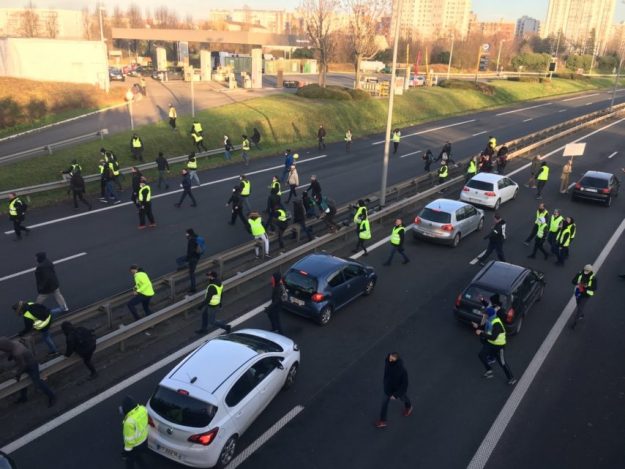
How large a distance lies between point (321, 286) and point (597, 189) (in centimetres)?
1704

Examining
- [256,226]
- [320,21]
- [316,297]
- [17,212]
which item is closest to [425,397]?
[316,297]

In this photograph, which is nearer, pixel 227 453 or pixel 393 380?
pixel 227 453

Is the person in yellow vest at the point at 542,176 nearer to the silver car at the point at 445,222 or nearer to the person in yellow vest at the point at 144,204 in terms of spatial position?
the silver car at the point at 445,222

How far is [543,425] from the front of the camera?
9258 millimetres

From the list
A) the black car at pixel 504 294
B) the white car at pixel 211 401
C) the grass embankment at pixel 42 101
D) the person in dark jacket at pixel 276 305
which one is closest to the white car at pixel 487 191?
the black car at pixel 504 294

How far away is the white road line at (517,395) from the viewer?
849 cm

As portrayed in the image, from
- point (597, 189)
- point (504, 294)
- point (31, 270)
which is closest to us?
point (504, 294)

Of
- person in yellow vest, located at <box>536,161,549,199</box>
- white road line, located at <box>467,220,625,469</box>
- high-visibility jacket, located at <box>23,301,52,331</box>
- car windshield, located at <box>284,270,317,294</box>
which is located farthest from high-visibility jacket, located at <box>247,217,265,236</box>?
person in yellow vest, located at <box>536,161,549,199</box>

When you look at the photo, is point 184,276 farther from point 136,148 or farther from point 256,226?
point 136,148

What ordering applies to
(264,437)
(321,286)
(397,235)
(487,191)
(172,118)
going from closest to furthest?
(264,437) < (321,286) < (397,235) < (487,191) < (172,118)

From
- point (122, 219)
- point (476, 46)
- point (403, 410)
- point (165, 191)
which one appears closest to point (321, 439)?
point (403, 410)

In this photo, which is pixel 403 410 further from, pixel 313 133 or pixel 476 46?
Answer: pixel 476 46

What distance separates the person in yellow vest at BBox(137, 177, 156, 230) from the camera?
17.5 meters

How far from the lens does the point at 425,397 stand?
32.5 ft
